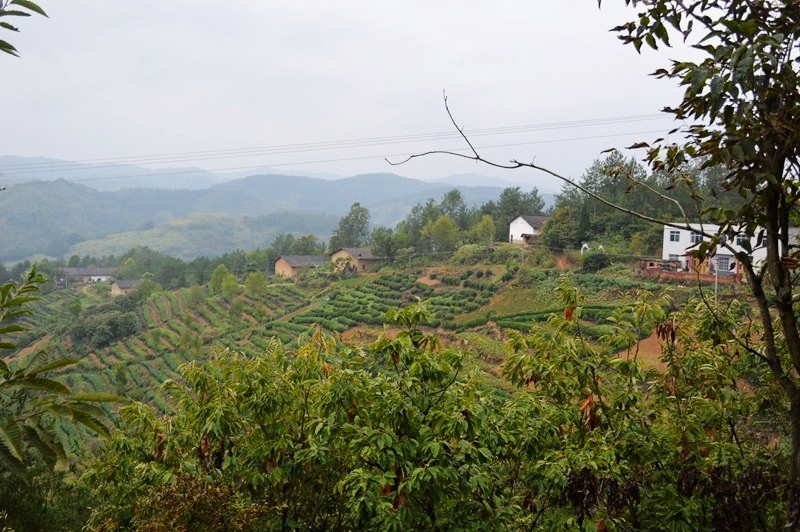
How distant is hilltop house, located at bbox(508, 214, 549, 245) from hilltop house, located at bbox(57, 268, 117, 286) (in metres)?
57.1

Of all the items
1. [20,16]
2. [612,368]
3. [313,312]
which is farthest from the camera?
[313,312]

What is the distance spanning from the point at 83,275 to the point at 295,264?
3863 cm

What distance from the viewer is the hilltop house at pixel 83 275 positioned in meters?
84.1

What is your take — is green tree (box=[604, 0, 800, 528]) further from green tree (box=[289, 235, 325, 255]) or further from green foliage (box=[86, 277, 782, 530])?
green tree (box=[289, 235, 325, 255])

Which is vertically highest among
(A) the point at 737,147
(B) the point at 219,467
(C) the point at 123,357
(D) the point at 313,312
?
(A) the point at 737,147

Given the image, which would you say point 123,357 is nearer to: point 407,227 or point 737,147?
point 407,227

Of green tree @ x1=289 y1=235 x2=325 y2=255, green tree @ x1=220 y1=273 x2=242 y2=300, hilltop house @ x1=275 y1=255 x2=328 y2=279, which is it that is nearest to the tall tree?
green tree @ x1=220 y1=273 x2=242 y2=300

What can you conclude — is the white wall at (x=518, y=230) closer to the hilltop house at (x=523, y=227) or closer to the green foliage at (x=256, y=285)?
the hilltop house at (x=523, y=227)

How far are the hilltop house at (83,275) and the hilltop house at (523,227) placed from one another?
57.1 m

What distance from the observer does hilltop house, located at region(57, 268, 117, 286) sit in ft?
276

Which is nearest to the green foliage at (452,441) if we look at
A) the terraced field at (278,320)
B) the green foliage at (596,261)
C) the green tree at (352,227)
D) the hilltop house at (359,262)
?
the terraced field at (278,320)

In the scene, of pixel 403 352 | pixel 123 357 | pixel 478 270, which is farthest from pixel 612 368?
pixel 123 357

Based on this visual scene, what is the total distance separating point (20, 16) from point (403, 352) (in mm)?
2947

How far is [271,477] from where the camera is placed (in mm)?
4613
